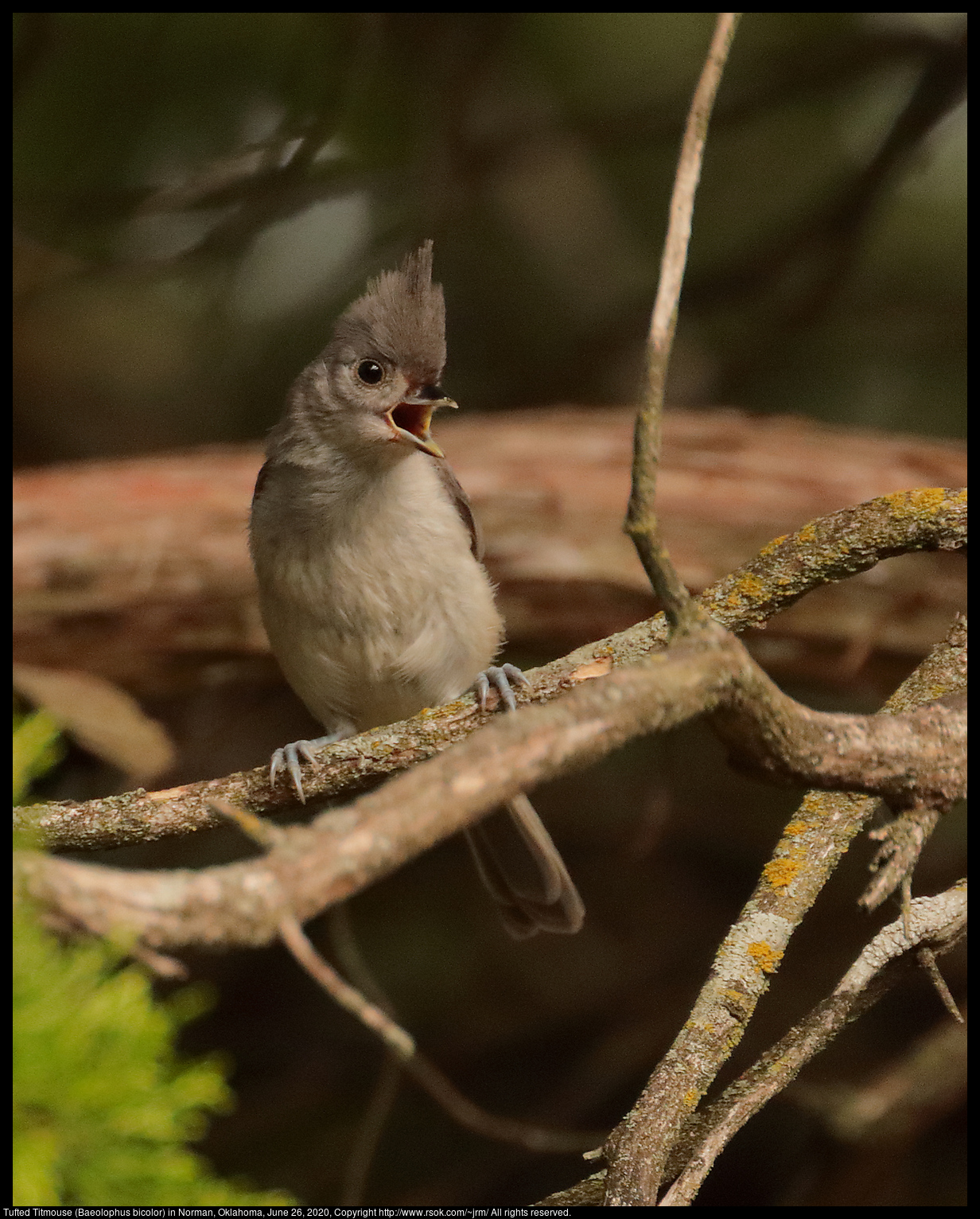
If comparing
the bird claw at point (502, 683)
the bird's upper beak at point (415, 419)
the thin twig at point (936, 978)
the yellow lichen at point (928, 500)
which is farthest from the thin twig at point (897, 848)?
the bird's upper beak at point (415, 419)

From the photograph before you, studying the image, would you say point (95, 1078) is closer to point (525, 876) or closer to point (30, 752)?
point (30, 752)

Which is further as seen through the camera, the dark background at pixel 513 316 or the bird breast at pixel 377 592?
the dark background at pixel 513 316

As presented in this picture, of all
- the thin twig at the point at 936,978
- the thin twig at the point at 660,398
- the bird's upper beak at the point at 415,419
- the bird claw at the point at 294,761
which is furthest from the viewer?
the bird's upper beak at the point at 415,419

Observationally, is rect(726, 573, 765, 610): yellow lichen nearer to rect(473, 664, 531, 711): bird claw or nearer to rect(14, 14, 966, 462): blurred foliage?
rect(473, 664, 531, 711): bird claw

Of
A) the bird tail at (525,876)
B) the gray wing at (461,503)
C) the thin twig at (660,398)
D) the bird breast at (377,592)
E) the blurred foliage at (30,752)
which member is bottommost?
the blurred foliage at (30,752)

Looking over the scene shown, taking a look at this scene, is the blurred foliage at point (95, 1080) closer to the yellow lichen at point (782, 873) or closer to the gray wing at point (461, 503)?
the yellow lichen at point (782, 873)

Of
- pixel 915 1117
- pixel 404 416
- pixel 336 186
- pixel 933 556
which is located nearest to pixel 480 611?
pixel 404 416
